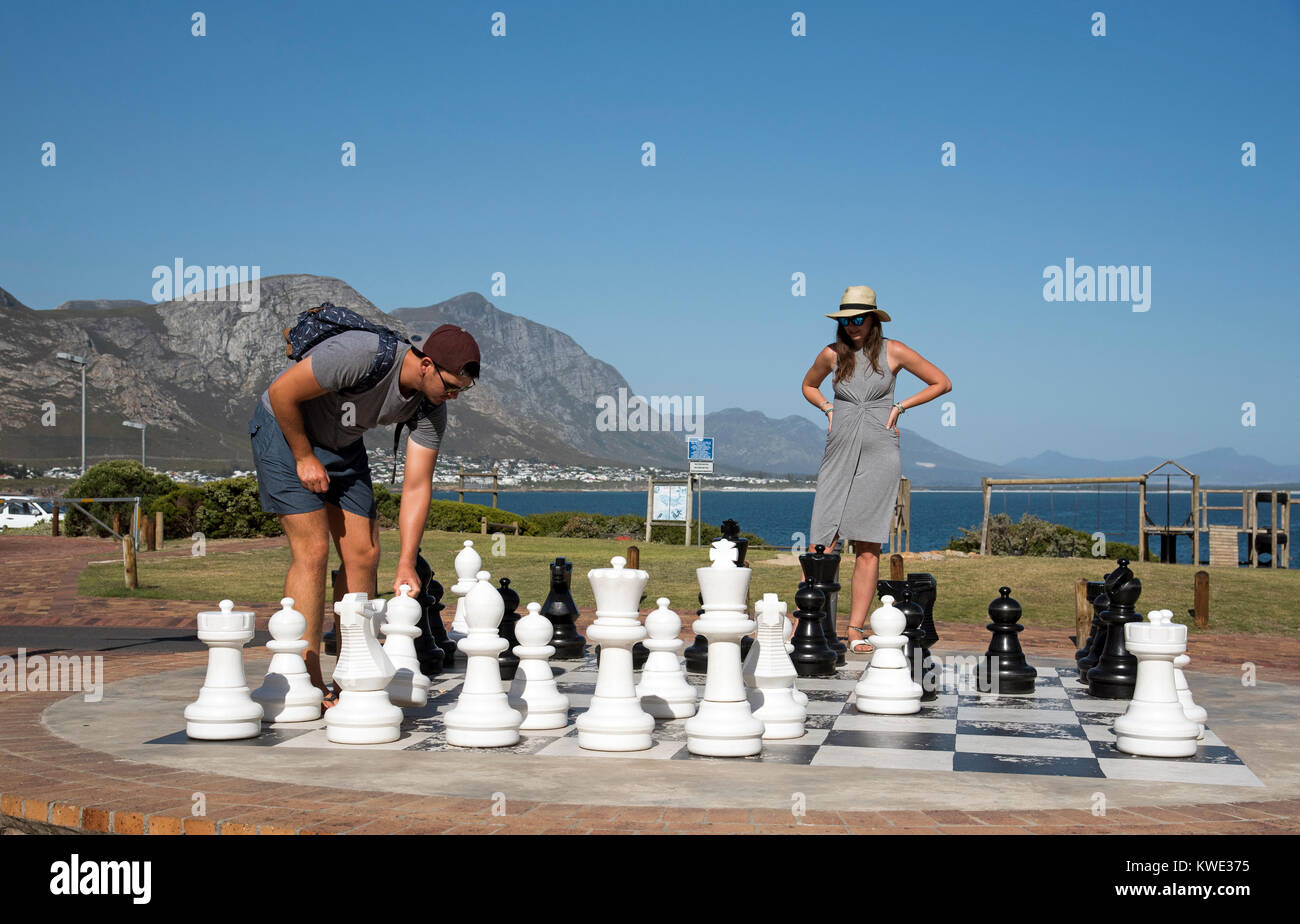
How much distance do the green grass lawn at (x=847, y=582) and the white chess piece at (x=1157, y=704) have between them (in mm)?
5316

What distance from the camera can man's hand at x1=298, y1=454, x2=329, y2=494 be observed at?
14.1 feet

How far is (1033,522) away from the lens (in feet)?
89.7

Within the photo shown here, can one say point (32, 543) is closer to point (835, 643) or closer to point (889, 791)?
point (835, 643)

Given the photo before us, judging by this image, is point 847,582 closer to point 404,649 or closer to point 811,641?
point 811,641

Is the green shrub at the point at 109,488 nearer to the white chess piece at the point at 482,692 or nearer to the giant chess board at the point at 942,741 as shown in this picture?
the giant chess board at the point at 942,741

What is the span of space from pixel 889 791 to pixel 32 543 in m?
20.7

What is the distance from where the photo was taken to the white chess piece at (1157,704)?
12.4ft

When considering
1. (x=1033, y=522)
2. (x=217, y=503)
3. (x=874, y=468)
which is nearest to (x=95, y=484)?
(x=217, y=503)

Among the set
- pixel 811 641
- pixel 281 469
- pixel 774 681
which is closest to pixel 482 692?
pixel 774 681

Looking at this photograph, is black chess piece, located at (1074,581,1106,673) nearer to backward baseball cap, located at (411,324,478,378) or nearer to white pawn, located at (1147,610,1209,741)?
white pawn, located at (1147,610,1209,741)

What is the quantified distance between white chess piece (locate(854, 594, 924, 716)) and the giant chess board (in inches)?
2.2

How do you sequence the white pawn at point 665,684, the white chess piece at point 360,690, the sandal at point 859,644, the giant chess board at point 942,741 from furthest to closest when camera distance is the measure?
the sandal at point 859,644
the white pawn at point 665,684
the white chess piece at point 360,690
the giant chess board at point 942,741

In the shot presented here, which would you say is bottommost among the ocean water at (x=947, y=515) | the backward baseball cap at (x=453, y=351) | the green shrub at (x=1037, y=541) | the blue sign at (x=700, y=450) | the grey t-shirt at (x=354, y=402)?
the ocean water at (x=947, y=515)

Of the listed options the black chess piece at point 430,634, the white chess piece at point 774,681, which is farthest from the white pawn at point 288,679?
the white chess piece at point 774,681
